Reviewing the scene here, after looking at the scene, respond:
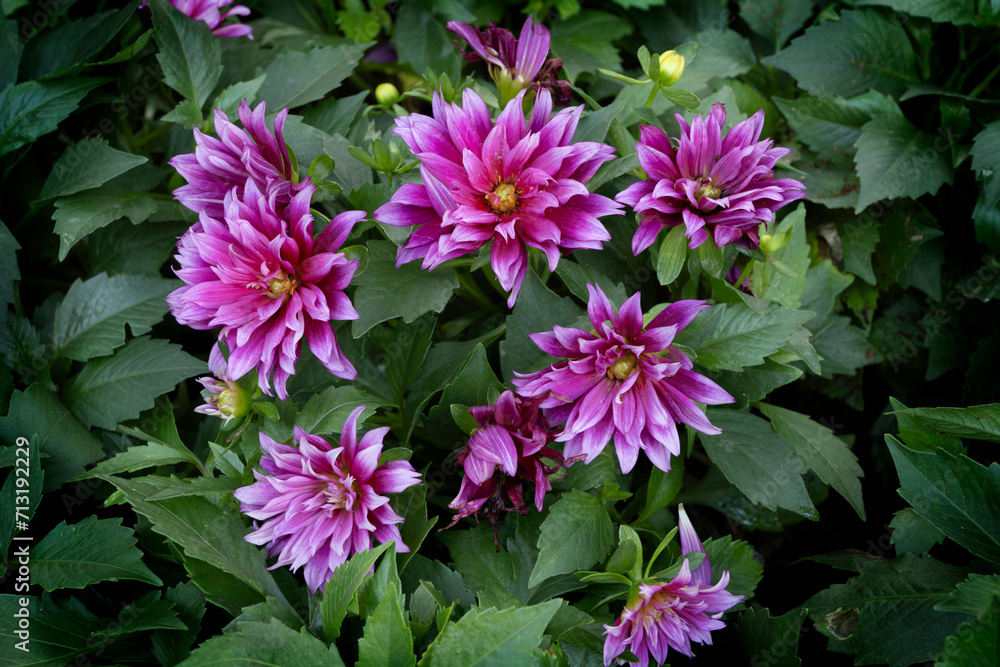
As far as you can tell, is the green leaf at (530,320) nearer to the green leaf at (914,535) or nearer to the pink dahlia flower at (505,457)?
the pink dahlia flower at (505,457)

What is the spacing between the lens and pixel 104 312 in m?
1.44

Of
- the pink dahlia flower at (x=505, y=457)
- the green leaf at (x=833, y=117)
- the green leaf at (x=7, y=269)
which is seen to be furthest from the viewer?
the green leaf at (x=833, y=117)

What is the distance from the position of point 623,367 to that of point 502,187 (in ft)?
1.08

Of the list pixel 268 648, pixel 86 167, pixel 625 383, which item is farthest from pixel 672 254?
pixel 86 167

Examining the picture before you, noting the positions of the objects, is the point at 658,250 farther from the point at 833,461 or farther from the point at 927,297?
the point at 927,297

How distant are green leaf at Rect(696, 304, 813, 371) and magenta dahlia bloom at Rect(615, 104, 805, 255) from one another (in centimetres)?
13

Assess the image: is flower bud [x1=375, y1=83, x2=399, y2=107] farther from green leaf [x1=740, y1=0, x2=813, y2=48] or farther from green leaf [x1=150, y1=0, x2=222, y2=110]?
green leaf [x1=740, y1=0, x2=813, y2=48]

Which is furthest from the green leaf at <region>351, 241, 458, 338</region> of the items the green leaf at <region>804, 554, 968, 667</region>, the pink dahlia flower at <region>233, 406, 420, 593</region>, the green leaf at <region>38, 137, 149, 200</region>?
the green leaf at <region>804, 554, 968, 667</region>

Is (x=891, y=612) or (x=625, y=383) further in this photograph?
(x=891, y=612)

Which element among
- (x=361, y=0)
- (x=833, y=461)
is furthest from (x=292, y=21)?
(x=833, y=461)

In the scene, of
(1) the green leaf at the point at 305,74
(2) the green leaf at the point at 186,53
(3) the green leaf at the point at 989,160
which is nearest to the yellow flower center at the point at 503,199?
(1) the green leaf at the point at 305,74

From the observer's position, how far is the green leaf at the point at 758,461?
1207 millimetres

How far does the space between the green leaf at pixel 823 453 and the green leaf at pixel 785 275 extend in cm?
22

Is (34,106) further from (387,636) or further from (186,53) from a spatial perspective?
(387,636)
